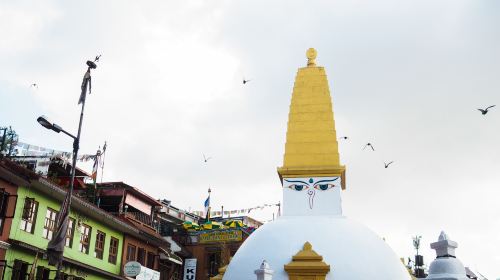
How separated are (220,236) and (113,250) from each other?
12.1 m

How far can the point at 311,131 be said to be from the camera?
2066cm

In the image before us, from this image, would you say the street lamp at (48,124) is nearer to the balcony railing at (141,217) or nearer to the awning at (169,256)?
the balcony railing at (141,217)

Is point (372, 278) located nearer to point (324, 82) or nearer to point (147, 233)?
point (324, 82)

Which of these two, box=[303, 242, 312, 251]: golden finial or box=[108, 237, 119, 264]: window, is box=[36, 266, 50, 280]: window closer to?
box=[108, 237, 119, 264]: window

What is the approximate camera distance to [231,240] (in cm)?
4322

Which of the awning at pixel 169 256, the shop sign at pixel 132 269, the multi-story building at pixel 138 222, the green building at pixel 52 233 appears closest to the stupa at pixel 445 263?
the green building at pixel 52 233

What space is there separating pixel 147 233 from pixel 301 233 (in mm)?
20007

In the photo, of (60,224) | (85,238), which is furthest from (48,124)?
(85,238)

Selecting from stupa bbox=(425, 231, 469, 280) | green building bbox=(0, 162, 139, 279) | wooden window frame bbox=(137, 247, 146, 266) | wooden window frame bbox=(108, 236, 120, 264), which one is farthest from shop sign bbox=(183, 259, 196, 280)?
stupa bbox=(425, 231, 469, 280)

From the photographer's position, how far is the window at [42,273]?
2662 centimetres

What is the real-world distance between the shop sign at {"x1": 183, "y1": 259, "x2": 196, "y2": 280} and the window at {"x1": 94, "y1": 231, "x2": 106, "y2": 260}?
11989 millimetres

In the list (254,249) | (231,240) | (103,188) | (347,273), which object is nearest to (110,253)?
(103,188)

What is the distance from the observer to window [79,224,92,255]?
30.0 metres

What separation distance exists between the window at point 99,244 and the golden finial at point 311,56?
57.1 feet
